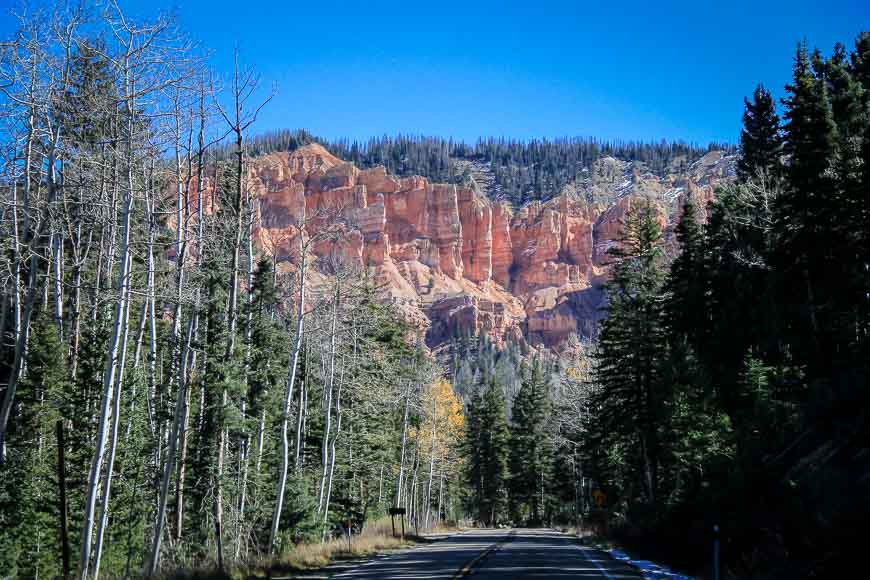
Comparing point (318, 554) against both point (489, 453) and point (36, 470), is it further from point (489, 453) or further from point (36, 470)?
point (489, 453)

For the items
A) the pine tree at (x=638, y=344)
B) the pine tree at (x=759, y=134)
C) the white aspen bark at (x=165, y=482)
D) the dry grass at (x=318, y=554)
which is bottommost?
the dry grass at (x=318, y=554)

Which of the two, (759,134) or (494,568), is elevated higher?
(759,134)

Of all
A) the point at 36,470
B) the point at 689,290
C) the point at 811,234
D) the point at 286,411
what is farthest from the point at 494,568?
the point at 689,290

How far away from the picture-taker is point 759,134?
131ft

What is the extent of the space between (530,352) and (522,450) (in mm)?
112277

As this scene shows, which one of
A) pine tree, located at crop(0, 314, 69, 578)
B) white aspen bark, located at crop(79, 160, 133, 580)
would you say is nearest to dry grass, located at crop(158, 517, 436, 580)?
white aspen bark, located at crop(79, 160, 133, 580)

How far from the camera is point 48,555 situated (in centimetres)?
1616

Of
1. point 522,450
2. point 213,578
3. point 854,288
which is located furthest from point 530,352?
point 213,578

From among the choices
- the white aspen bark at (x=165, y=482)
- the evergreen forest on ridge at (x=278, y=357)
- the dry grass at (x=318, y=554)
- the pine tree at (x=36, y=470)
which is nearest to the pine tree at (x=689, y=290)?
the evergreen forest on ridge at (x=278, y=357)

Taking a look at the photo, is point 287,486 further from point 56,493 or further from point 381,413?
point 381,413

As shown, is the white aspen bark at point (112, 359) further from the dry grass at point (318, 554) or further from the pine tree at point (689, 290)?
the pine tree at point (689, 290)

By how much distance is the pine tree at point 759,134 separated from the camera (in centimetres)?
3838

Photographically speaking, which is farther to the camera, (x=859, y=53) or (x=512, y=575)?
(x=859, y=53)

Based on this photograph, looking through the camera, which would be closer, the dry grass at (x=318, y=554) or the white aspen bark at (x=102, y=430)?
the white aspen bark at (x=102, y=430)
